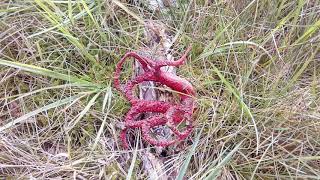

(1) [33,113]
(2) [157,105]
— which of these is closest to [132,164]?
(2) [157,105]

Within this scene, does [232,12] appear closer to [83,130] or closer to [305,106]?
[305,106]

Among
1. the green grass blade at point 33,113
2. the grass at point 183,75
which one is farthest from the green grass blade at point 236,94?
the green grass blade at point 33,113

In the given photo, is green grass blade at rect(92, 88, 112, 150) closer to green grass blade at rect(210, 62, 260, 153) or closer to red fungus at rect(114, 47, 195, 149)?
red fungus at rect(114, 47, 195, 149)

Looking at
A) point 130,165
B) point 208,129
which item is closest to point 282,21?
point 208,129

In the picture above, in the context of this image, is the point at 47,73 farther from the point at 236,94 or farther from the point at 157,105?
the point at 236,94

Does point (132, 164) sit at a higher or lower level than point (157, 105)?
lower

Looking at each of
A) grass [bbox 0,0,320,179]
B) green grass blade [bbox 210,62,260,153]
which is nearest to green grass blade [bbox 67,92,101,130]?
grass [bbox 0,0,320,179]
